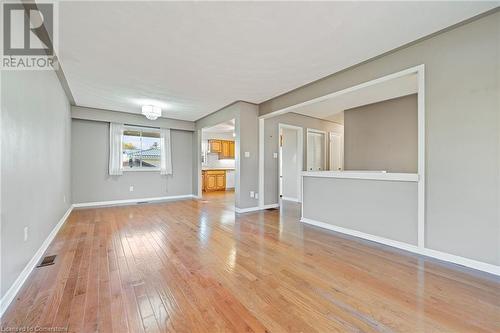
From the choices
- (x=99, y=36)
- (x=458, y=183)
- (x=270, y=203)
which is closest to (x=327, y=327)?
(x=458, y=183)

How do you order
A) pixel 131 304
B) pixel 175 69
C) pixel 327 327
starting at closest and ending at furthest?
1. pixel 327 327
2. pixel 131 304
3. pixel 175 69

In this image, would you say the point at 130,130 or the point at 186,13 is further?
the point at 130,130

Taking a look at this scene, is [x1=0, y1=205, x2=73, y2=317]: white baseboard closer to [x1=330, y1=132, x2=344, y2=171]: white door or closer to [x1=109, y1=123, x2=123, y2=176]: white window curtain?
[x1=109, y1=123, x2=123, y2=176]: white window curtain

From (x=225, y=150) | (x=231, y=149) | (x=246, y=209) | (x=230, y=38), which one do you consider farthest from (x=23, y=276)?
(x=231, y=149)

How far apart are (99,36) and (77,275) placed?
2452mm

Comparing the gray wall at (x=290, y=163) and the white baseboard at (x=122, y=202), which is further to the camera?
the gray wall at (x=290, y=163)

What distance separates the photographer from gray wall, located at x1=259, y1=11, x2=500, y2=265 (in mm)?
1982

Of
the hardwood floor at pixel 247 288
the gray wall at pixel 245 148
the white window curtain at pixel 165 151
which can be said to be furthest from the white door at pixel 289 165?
the white window curtain at pixel 165 151

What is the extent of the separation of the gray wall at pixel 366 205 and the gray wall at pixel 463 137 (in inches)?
8.4

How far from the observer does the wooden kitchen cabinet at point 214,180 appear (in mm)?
8219

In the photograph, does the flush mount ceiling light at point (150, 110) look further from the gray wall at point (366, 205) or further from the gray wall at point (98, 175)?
the gray wall at point (366, 205)

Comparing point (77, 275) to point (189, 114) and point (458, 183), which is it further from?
point (189, 114)

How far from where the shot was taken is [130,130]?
19.1 ft

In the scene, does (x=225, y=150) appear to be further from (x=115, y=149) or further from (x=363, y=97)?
(x=363, y=97)
